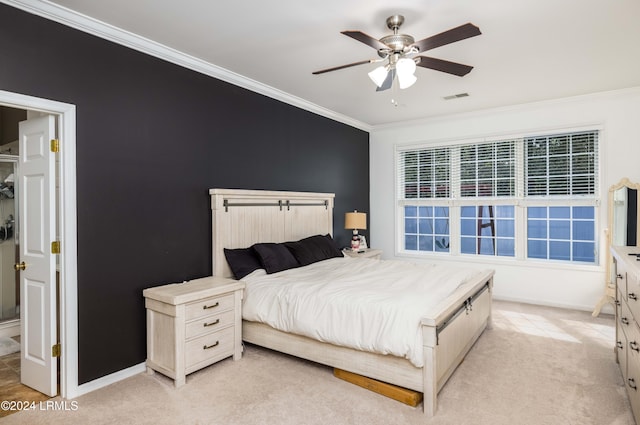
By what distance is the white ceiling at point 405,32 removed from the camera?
2652mm

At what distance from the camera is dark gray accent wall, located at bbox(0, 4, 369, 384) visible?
8.79 ft

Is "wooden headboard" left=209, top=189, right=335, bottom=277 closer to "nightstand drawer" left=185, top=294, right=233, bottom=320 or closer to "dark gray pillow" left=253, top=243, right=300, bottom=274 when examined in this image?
"dark gray pillow" left=253, top=243, right=300, bottom=274

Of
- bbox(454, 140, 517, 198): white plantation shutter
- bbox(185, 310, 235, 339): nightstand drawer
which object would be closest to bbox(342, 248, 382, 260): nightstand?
bbox(454, 140, 517, 198): white plantation shutter

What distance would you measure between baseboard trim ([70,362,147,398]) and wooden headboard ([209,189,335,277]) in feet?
3.39

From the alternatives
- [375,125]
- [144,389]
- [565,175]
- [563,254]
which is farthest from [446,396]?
[375,125]

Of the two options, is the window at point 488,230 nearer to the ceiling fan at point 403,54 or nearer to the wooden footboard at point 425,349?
the wooden footboard at point 425,349

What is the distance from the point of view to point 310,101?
5.00 metres

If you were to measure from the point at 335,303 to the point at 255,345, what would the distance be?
1216mm

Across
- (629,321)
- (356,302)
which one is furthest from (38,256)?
(629,321)

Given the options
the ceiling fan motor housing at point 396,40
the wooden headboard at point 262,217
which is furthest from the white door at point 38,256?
the ceiling fan motor housing at point 396,40

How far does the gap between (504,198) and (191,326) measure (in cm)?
464

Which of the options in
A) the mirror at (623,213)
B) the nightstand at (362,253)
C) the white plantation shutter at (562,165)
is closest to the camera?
the mirror at (623,213)

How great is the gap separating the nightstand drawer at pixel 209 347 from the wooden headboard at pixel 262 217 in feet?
2.37

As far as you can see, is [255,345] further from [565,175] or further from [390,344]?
[565,175]
